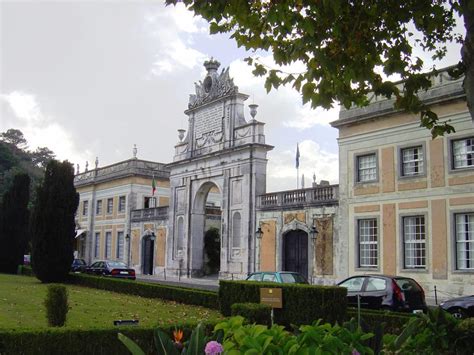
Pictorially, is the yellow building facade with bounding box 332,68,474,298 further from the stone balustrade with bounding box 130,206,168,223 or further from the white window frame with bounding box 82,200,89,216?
the white window frame with bounding box 82,200,89,216

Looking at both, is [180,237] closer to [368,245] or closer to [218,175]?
[218,175]

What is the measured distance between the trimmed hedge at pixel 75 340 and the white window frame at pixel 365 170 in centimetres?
1778

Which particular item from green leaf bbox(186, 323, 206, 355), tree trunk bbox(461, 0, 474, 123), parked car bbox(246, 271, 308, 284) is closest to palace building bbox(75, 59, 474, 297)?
parked car bbox(246, 271, 308, 284)

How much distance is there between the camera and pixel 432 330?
4.68m

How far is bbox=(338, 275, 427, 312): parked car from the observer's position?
15.4 metres

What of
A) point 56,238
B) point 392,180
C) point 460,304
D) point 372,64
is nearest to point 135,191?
point 56,238

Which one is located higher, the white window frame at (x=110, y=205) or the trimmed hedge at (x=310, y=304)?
the white window frame at (x=110, y=205)

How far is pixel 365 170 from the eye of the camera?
25.9 m

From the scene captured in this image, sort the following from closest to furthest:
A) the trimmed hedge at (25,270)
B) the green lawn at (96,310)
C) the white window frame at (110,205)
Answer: the green lawn at (96,310), the trimmed hedge at (25,270), the white window frame at (110,205)

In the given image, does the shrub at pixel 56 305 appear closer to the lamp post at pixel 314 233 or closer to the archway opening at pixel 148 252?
the lamp post at pixel 314 233

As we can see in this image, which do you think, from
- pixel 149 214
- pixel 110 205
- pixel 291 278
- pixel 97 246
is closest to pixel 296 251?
pixel 291 278

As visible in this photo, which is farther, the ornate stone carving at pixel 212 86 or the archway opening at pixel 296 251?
the ornate stone carving at pixel 212 86

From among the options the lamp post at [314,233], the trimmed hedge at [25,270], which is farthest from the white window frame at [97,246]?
the lamp post at [314,233]

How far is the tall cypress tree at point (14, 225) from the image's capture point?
119ft
